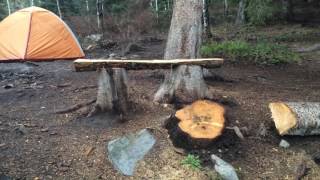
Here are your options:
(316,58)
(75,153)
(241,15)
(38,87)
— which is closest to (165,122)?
(75,153)

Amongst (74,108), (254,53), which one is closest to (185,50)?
(74,108)

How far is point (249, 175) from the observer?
237 inches

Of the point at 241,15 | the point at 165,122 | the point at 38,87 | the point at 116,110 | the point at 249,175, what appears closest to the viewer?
the point at 249,175

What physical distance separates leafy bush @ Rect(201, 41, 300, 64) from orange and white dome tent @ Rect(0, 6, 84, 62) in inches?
161

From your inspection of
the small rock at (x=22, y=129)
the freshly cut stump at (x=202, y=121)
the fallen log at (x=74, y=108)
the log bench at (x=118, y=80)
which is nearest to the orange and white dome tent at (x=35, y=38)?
the fallen log at (x=74, y=108)

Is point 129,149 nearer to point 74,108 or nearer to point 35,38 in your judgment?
point 74,108

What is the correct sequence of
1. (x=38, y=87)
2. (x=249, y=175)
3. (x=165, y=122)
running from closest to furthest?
(x=249, y=175)
(x=165, y=122)
(x=38, y=87)

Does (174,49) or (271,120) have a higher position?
(174,49)

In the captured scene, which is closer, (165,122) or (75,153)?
(75,153)

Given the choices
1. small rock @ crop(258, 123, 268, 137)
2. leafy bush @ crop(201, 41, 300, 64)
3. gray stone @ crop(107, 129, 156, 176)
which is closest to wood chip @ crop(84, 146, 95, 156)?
gray stone @ crop(107, 129, 156, 176)

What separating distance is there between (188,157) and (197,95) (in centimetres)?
194

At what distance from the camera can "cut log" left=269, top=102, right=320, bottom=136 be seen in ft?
21.9

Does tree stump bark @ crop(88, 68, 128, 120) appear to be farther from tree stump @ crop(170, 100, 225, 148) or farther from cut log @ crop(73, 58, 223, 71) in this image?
tree stump @ crop(170, 100, 225, 148)

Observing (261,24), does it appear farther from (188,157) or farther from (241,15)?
(188,157)
